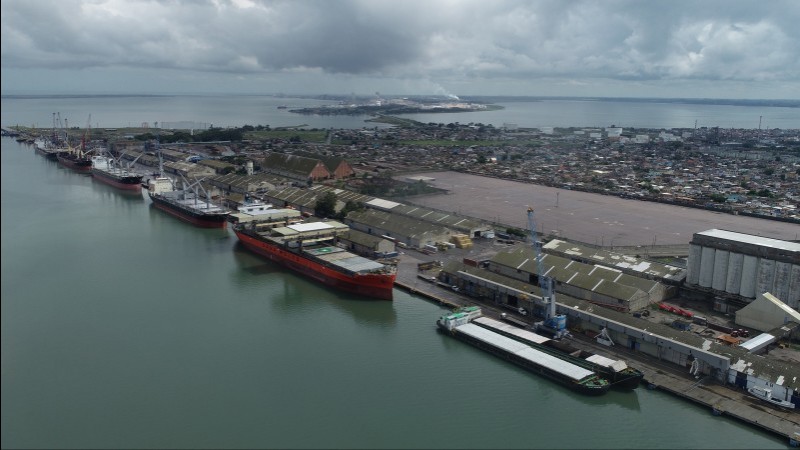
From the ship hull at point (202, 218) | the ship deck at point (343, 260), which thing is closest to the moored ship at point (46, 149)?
the ship hull at point (202, 218)

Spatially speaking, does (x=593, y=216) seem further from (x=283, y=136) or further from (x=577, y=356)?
(x=283, y=136)

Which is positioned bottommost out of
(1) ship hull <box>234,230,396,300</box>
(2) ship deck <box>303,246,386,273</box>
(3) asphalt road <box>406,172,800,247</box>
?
(1) ship hull <box>234,230,396,300</box>

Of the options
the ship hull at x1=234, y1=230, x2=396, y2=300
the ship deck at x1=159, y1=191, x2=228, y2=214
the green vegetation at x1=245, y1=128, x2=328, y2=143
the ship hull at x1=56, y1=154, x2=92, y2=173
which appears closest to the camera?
the ship hull at x1=234, y1=230, x2=396, y2=300

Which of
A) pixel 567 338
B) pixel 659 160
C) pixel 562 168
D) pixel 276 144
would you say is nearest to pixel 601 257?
pixel 567 338

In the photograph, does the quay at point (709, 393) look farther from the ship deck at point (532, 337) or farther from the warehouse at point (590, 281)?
the warehouse at point (590, 281)

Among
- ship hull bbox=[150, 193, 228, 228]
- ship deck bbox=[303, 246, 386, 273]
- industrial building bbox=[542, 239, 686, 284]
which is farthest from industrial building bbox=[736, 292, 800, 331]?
ship hull bbox=[150, 193, 228, 228]

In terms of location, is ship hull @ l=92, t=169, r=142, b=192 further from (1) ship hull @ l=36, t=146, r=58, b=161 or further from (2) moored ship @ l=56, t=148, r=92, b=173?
(1) ship hull @ l=36, t=146, r=58, b=161

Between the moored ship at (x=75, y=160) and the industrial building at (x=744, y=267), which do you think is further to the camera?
the moored ship at (x=75, y=160)
